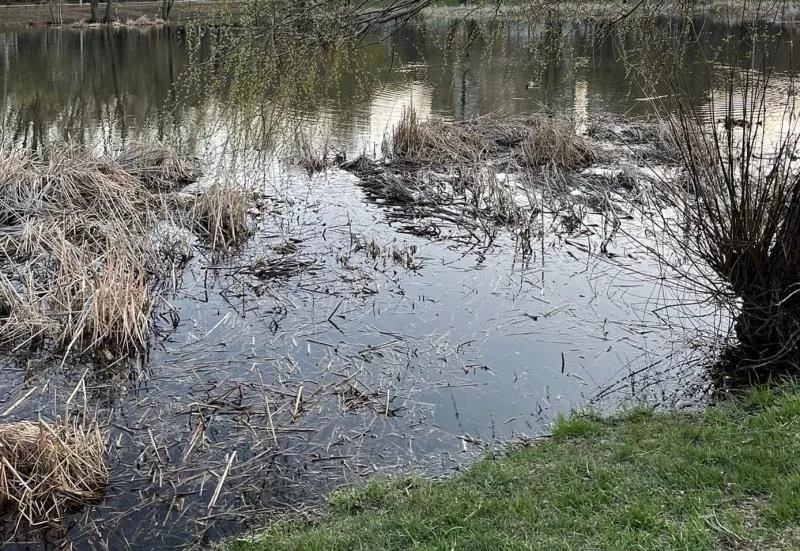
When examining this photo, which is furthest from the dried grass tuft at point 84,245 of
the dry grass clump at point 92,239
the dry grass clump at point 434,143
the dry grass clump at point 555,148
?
the dry grass clump at point 555,148

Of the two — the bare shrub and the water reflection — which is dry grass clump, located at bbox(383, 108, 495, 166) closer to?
the water reflection

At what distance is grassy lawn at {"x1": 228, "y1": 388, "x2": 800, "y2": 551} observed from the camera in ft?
11.5

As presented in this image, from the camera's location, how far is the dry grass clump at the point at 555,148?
508 inches

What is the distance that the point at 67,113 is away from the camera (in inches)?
688

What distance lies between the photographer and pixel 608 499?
3896 millimetres

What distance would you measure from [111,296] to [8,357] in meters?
0.94

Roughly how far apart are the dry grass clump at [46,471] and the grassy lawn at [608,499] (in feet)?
3.98

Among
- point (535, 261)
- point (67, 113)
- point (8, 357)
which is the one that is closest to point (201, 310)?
point (8, 357)

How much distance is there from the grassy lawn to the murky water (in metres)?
0.55

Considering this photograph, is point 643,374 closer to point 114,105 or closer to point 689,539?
point 689,539

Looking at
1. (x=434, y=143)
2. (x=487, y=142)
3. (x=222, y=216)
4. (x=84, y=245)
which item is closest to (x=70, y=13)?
(x=434, y=143)

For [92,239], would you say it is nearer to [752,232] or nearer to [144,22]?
[752,232]

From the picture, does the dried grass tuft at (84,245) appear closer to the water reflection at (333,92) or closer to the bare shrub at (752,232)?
the water reflection at (333,92)

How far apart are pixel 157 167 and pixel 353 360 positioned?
21.8 feet
